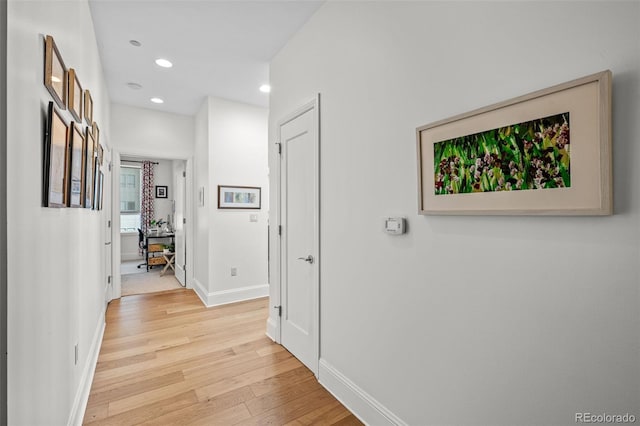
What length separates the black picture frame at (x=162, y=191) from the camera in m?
7.62

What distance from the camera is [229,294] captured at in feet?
13.7

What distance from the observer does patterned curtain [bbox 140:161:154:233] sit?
741 centimetres

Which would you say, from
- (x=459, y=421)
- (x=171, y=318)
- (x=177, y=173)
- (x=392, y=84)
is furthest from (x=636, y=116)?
(x=177, y=173)

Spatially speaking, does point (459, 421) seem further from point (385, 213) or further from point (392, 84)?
point (392, 84)

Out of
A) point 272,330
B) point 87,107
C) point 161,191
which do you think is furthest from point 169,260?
point 87,107

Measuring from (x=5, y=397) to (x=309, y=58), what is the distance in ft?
8.15

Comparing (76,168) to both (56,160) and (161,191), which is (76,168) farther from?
(161,191)

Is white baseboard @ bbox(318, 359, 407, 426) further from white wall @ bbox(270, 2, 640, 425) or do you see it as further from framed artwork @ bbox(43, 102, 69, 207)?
framed artwork @ bbox(43, 102, 69, 207)

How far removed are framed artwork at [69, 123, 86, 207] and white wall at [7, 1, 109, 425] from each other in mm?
93

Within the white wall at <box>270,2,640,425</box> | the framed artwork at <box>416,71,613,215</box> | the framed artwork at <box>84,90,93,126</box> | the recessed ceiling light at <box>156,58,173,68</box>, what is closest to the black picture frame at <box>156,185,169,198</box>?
the recessed ceiling light at <box>156,58,173,68</box>

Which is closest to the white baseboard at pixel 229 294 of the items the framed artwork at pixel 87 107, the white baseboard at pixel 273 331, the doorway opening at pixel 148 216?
the white baseboard at pixel 273 331

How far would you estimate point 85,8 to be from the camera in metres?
2.13

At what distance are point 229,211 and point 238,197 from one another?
0.78 ft

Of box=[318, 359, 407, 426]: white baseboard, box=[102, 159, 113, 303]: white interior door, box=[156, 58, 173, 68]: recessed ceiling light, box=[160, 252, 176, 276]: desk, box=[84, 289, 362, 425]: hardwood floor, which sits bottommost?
box=[84, 289, 362, 425]: hardwood floor
